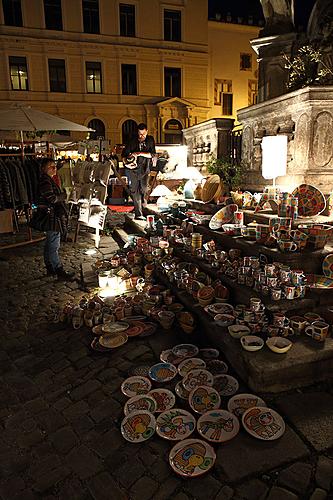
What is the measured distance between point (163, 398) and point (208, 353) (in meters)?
0.84

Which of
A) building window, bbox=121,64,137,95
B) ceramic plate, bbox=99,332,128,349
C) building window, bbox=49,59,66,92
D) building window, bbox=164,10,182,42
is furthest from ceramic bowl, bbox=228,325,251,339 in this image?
building window, bbox=164,10,182,42

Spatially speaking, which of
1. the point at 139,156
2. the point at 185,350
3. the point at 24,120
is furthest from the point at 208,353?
the point at 24,120

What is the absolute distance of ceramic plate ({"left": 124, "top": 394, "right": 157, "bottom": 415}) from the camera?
3.07 meters

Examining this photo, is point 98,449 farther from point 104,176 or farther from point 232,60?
point 232,60

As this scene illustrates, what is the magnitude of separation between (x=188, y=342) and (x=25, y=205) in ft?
22.9

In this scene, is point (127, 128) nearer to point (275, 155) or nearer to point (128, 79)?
point (128, 79)

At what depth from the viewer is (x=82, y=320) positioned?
4848 millimetres

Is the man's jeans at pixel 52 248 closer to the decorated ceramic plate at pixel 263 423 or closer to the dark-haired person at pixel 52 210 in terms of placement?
the dark-haired person at pixel 52 210

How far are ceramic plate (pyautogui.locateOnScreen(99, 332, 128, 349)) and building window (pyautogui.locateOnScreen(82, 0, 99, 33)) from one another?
2908 cm

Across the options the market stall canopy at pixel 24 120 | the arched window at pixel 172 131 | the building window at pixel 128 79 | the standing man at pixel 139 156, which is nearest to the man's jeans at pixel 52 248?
the standing man at pixel 139 156

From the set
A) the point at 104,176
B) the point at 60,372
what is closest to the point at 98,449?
the point at 60,372

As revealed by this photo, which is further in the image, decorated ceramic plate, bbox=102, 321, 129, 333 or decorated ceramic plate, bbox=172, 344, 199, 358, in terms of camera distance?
decorated ceramic plate, bbox=102, 321, 129, 333

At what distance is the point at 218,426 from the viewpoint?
9.25 feet

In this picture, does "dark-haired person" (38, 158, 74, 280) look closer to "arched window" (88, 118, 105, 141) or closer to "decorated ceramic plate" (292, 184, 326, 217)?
"decorated ceramic plate" (292, 184, 326, 217)
